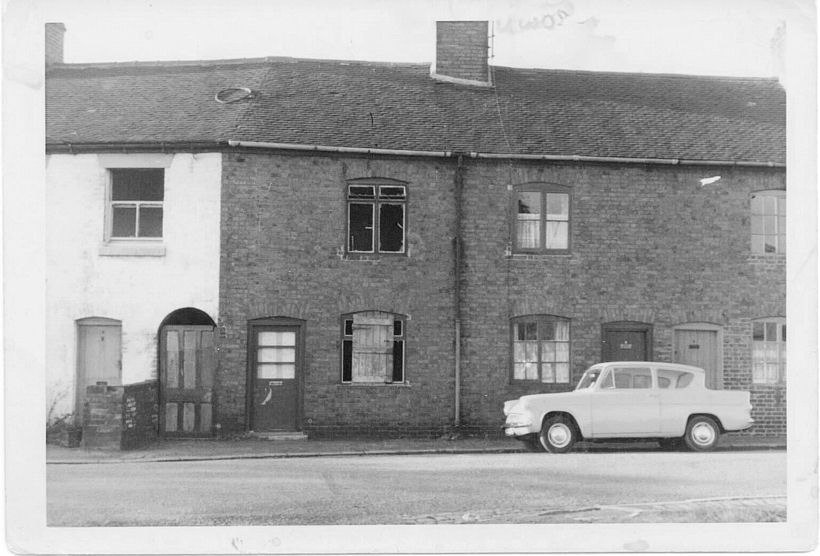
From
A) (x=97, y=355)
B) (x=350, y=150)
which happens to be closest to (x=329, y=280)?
(x=350, y=150)

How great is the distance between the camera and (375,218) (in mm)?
13711

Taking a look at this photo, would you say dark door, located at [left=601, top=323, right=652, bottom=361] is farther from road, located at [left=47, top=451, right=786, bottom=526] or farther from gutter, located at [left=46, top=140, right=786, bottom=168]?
gutter, located at [left=46, top=140, right=786, bottom=168]

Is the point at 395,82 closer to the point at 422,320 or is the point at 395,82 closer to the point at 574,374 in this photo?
the point at 422,320

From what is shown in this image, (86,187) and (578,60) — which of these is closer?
(578,60)

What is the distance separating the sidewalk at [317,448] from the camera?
11.6 meters

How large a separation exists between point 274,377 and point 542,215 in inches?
186

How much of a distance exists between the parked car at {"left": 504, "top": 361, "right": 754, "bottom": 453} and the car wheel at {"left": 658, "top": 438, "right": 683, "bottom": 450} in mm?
14

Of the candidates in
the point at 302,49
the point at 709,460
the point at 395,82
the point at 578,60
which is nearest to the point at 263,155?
the point at 395,82

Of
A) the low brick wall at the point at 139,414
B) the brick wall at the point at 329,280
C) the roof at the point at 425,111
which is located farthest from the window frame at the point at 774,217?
the low brick wall at the point at 139,414

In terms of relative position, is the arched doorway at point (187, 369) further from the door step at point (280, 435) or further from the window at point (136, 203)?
the window at point (136, 203)

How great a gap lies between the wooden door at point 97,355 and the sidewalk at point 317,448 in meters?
1.08

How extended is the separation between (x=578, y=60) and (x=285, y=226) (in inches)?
197

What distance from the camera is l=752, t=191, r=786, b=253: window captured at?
37.0 feet

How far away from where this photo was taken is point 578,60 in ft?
34.9
